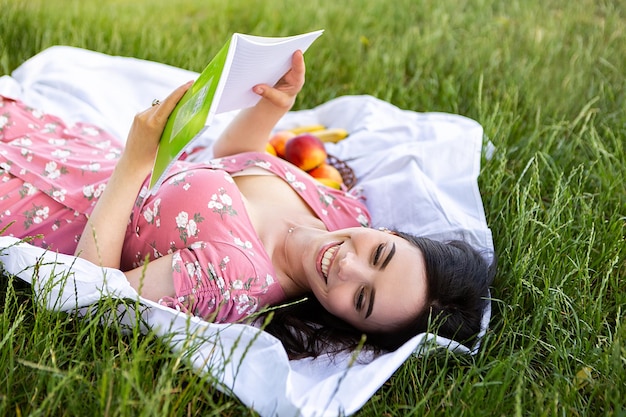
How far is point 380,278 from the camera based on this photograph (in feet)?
6.95

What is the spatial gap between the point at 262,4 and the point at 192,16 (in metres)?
0.53

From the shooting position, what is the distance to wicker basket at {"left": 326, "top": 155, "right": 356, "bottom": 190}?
324 cm

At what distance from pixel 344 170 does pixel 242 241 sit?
3.64ft

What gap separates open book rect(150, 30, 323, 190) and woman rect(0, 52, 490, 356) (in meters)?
A: 0.07

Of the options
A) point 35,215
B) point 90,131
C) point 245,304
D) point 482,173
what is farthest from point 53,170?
point 482,173

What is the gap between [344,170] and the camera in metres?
3.28

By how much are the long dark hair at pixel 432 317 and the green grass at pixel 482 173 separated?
0.10 meters

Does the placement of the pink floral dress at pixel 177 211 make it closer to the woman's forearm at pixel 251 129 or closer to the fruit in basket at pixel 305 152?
the woman's forearm at pixel 251 129

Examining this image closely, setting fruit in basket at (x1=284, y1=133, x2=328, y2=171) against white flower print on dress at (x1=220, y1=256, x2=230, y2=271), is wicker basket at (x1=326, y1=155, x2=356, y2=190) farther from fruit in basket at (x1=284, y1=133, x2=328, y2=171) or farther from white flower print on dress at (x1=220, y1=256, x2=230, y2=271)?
white flower print on dress at (x1=220, y1=256, x2=230, y2=271)

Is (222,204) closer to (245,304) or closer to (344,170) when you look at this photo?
(245,304)

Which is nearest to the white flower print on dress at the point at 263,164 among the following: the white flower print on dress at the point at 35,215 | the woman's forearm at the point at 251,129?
the woman's forearm at the point at 251,129

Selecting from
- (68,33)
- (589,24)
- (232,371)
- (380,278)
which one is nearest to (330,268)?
(380,278)

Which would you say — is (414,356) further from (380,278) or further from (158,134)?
(158,134)

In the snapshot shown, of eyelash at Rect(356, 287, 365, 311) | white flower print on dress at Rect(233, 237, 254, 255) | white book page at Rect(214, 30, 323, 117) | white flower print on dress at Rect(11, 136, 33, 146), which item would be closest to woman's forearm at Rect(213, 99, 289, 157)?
white book page at Rect(214, 30, 323, 117)
